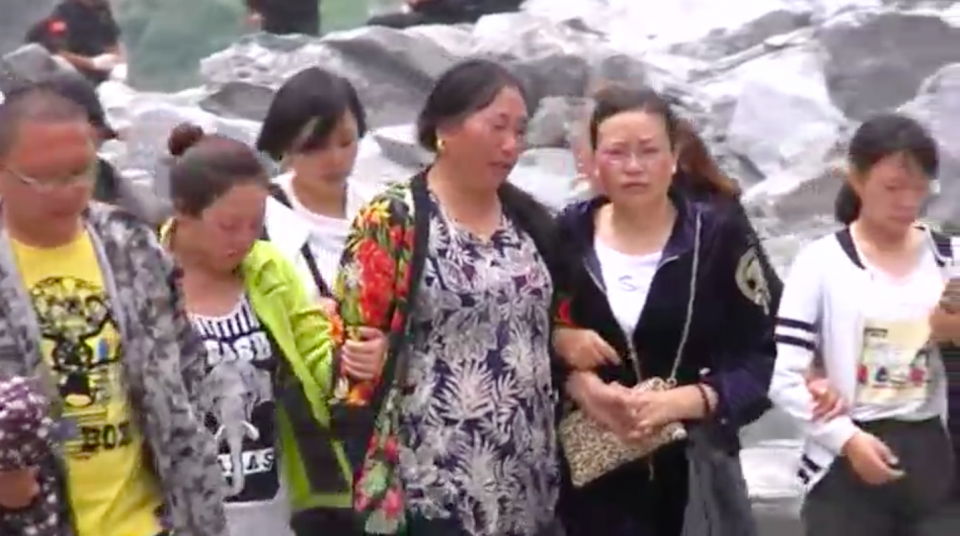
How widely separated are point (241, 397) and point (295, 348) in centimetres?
15

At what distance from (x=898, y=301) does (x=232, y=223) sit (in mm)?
1362

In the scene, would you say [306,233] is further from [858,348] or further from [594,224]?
[858,348]

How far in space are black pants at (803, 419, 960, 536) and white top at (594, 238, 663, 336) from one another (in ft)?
2.07

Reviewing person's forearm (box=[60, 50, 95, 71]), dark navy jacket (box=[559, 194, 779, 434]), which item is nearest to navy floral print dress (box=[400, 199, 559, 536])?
dark navy jacket (box=[559, 194, 779, 434])

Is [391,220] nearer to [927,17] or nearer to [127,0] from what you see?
[927,17]

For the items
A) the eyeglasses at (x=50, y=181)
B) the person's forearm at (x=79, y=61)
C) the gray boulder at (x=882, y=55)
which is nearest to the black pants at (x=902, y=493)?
the eyeglasses at (x=50, y=181)


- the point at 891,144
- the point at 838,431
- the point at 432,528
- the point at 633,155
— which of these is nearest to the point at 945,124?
the point at 891,144

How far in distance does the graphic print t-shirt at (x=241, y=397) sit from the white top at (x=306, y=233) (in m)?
0.44

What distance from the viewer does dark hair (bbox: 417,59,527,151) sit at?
371 centimetres

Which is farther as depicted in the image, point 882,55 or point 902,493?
point 882,55

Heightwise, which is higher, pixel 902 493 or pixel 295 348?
pixel 295 348

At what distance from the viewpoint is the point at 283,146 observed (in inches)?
182

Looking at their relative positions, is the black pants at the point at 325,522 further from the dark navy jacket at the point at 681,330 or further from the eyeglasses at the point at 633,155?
the eyeglasses at the point at 633,155

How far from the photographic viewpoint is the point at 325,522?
4.14 metres
